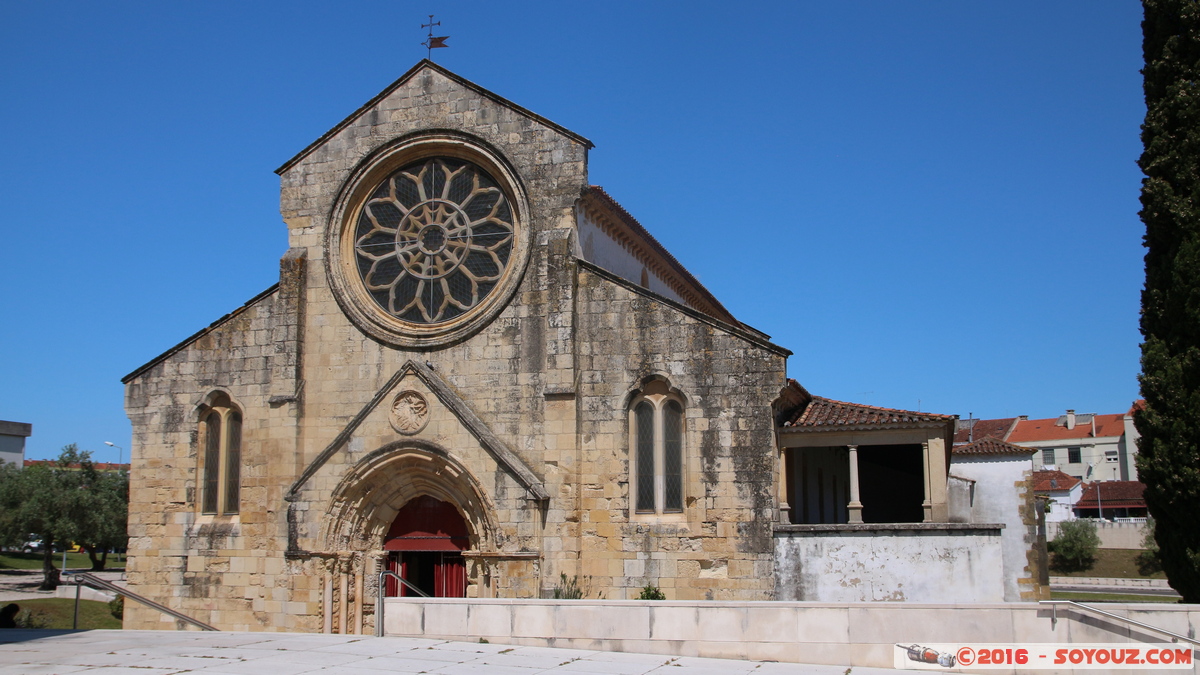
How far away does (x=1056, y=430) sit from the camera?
264ft

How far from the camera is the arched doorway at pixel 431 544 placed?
19.4 metres

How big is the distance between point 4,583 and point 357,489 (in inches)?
1218

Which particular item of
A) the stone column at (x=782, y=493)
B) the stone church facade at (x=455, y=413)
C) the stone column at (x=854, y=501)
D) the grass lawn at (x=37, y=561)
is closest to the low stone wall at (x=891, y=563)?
the stone church facade at (x=455, y=413)

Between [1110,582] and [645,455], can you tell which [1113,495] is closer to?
[1110,582]

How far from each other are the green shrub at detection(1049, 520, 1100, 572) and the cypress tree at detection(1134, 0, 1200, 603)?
4382 centimetres

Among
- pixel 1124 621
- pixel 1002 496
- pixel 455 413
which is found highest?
pixel 455 413

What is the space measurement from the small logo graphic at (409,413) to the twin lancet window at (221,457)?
391 centimetres

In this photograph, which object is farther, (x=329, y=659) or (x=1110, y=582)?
(x=1110, y=582)

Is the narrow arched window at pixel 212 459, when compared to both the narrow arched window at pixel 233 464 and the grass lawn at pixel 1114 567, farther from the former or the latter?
the grass lawn at pixel 1114 567

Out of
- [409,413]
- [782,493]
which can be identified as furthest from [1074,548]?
[409,413]

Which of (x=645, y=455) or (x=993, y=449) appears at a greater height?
(x=993, y=449)

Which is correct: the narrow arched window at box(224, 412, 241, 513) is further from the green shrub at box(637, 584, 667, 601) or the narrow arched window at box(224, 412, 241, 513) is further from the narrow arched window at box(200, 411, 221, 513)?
the green shrub at box(637, 584, 667, 601)

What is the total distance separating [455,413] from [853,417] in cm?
726

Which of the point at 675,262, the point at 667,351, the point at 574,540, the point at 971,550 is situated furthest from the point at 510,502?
the point at 675,262
